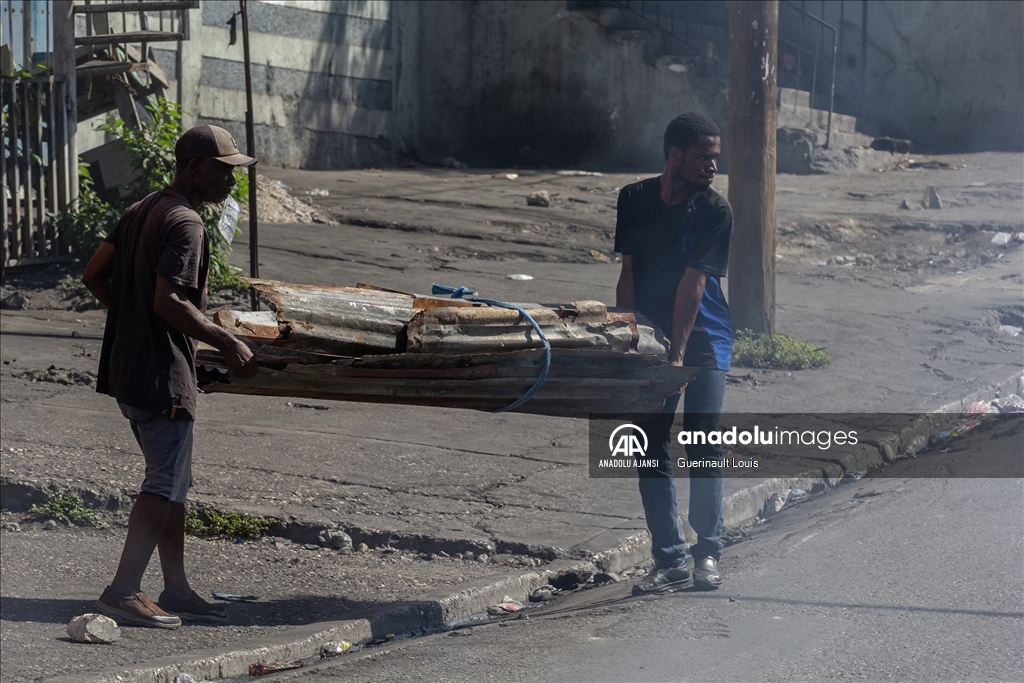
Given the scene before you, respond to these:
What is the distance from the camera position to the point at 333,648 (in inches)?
162

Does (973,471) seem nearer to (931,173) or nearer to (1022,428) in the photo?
(1022,428)

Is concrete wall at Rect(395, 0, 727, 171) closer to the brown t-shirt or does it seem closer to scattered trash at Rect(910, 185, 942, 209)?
scattered trash at Rect(910, 185, 942, 209)

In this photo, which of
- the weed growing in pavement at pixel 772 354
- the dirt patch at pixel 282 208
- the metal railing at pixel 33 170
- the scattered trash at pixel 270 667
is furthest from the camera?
the dirt patch at pixel 282 208

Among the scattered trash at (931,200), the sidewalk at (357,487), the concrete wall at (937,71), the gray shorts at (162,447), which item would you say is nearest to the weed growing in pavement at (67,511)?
the sidewalk at (357,487)

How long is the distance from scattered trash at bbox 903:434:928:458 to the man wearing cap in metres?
4.60

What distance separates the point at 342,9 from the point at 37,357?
1114cm

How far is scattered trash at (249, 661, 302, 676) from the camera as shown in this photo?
388 cm

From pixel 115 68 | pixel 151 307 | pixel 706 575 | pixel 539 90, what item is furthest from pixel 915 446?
pixel 539 90

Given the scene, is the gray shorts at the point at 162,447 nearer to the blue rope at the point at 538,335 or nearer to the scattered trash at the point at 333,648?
the scattered trash at the point at 333,648

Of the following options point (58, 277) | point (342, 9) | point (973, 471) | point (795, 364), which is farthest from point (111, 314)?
point (342, 9)

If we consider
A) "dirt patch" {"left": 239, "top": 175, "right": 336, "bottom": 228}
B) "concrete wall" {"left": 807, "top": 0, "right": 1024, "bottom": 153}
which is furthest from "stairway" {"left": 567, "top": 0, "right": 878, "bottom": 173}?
"dirt patch" {"left": 239, "top": 175, "right": 336, "bottom": 228}

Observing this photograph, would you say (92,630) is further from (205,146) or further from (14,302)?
(14,302)

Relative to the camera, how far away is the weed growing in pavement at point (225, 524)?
208 inches

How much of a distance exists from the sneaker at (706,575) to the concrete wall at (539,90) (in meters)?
13.8
